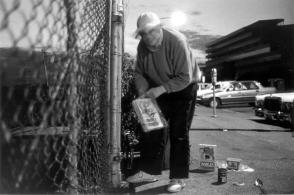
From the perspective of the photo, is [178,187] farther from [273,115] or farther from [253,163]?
[273,115]

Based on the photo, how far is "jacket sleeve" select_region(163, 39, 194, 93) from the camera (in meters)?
3.45

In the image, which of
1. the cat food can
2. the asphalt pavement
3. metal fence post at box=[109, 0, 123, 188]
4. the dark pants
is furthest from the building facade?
metal fence post at box=[109, 0, 123, 188]

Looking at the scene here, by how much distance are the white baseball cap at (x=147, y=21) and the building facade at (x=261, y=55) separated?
2161 cm

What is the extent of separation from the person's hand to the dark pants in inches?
7.0

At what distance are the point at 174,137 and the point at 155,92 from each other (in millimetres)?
475

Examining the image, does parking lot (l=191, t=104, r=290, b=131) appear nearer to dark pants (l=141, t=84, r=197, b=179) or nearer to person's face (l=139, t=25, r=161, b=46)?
dark pants (l=141, t=84, r=197, b=179)

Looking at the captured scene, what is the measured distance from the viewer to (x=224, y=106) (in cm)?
2080

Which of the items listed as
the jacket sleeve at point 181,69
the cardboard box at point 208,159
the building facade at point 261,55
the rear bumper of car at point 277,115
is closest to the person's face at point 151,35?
the jacket sleeve at point 181,69

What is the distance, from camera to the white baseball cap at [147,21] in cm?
339

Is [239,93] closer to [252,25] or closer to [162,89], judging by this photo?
[162,89]

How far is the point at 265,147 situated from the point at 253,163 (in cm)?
178

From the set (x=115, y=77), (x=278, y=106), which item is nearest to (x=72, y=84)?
(x=115, y=77)

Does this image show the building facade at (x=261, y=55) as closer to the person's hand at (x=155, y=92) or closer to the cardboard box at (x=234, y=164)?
the cardboard box at (x=234, y=164)

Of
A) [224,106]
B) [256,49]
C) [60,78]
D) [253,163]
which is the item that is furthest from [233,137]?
[256,49]
